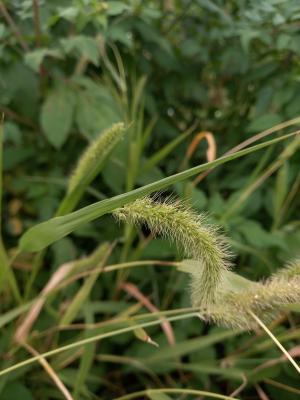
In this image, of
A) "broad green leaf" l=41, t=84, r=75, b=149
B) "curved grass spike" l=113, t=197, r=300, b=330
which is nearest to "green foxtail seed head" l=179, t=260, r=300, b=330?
"curved grass spike" l=113, t=197, r=300, b=330

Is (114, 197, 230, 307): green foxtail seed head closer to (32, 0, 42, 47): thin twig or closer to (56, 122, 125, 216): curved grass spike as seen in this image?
(56, 122, 125, 216): curved grass spike

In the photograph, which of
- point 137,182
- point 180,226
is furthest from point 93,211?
point 137,182

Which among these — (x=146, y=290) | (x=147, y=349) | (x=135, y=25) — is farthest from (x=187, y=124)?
(x=147, y=349)

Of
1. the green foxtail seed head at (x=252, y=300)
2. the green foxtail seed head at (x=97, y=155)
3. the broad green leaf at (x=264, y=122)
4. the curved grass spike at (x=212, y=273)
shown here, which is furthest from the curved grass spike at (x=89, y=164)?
the broad green leaf at (x=264, y=122)

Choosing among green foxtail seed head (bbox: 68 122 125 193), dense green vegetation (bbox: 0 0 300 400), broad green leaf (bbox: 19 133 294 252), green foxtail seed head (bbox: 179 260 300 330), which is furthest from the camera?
dense green vegetation (bbox: 0 0 300 400)

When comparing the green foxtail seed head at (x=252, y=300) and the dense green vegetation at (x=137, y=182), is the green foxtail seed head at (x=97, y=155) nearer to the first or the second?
the dense green vegetation at (x=137, y=182)

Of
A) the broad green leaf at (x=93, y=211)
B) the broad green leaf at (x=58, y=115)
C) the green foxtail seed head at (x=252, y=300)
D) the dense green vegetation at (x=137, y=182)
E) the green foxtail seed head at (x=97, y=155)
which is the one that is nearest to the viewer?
the broad green leaf at (x=93, y=211)
